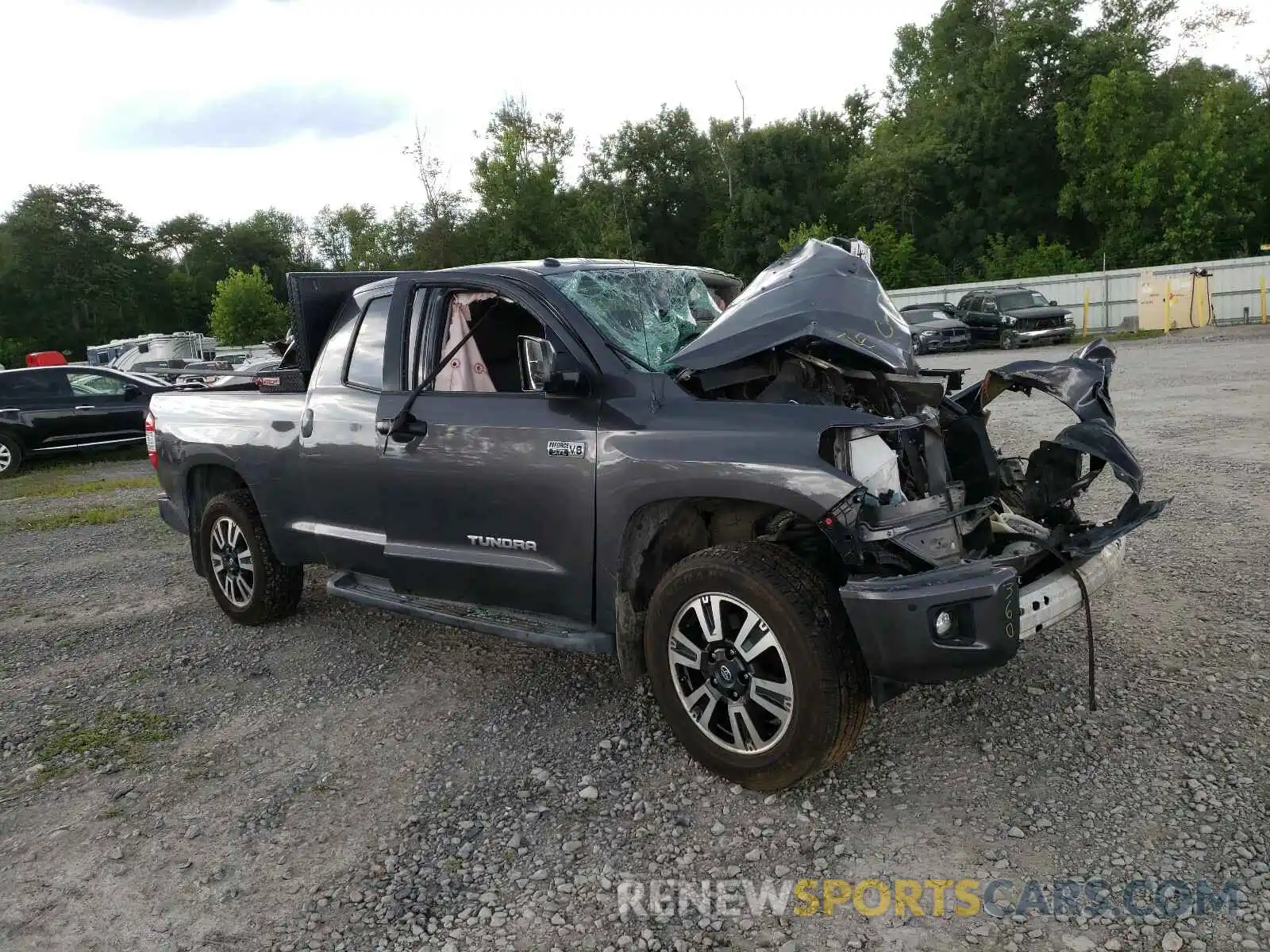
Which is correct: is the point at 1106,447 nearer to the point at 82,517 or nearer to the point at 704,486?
the point at 704,486

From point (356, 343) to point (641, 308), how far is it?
153 cm

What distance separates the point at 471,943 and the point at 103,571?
5.85 m

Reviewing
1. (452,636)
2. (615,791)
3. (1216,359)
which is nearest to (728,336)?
(615,791)

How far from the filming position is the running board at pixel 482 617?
12.1 ft

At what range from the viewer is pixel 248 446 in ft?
17.0

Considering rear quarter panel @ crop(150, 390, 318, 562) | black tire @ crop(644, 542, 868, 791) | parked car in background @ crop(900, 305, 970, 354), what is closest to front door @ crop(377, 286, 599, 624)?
black tire @ crop(644, 542, 868, 791)

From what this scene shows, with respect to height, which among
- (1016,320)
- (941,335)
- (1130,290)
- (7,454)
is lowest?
(7,454)

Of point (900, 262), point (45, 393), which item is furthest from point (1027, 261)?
point (45, 393)

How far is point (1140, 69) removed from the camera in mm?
39281

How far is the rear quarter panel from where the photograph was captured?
4953 millimetres

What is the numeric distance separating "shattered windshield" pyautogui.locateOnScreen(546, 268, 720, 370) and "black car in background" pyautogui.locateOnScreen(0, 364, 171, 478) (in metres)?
11.8

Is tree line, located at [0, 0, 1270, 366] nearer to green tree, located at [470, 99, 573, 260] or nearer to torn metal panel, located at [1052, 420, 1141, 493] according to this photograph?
green tree, located at [470, 99, 573, 260]

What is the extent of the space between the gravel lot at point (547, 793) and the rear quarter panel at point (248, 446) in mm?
739

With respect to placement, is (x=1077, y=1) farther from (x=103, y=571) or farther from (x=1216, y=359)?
(x=103, y=571)
